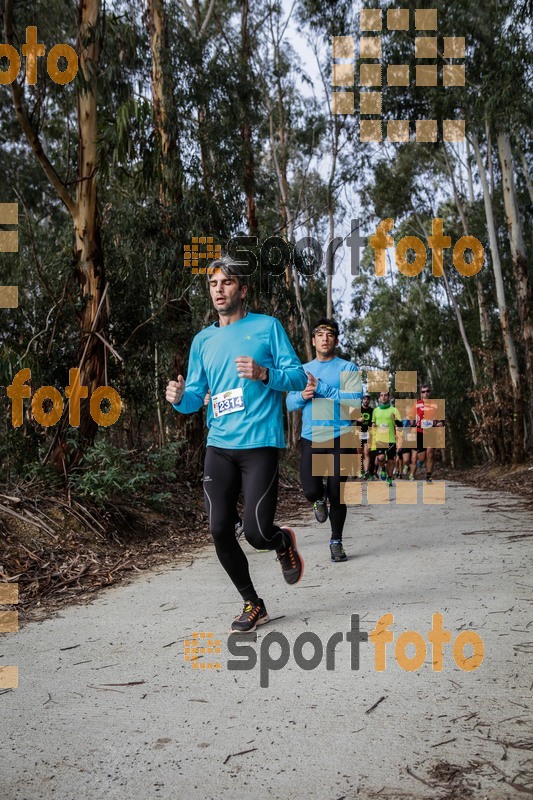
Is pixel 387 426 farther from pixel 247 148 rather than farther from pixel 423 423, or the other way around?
pixel 247 148

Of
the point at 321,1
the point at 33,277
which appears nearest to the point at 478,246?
the point at 321,1

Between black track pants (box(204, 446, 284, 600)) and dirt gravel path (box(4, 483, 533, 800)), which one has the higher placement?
black track pants (box(204, 446, 284, 600))

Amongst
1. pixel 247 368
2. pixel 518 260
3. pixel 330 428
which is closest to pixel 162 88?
pixel 330 428

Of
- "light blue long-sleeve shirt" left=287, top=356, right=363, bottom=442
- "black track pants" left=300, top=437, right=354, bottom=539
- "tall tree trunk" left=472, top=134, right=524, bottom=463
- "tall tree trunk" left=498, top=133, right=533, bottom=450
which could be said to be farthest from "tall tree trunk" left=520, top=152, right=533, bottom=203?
"black track pants" left=300, top=437, right=354, bottom=539

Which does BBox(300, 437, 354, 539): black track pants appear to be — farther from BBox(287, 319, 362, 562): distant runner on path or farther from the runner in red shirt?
the runner in red shirt

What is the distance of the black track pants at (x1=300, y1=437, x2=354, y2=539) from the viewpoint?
6668 millimetres

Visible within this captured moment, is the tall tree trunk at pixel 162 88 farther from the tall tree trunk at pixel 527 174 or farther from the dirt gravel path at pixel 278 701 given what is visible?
the tall tree trunk at pixel 527 174

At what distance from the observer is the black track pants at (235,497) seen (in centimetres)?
438

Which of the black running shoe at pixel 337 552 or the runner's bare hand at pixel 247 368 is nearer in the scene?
the runner's bare hand at pixel 247 368

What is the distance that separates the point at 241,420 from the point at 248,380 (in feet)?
0.77

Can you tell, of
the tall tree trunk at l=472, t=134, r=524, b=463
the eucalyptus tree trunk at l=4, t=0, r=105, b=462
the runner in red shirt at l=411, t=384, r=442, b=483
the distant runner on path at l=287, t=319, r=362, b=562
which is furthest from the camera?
the tall tree trunk at l=472, t=134, r=524, b=463

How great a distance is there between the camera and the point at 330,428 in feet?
22.0

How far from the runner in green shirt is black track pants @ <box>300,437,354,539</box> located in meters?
7.64

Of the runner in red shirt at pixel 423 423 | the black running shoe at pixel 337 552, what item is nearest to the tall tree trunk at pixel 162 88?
the runner in red shirt at pixel 423 423
